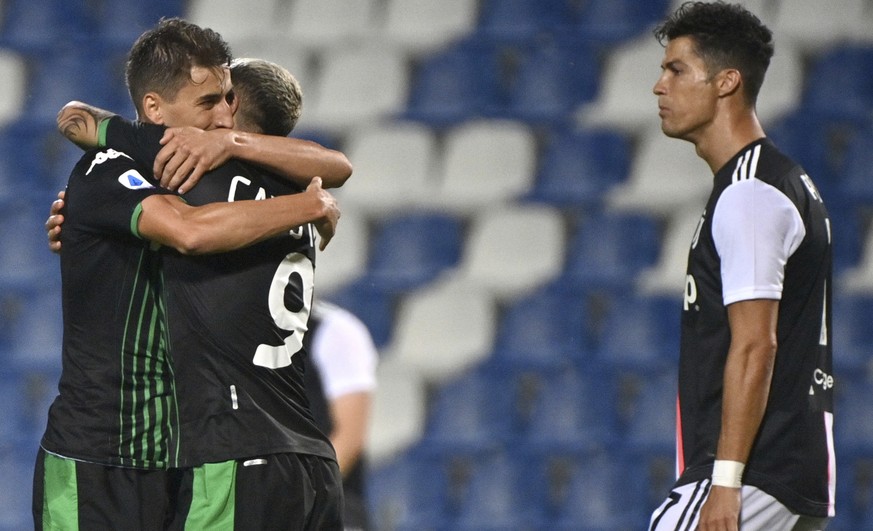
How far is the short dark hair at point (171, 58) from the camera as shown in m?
2.27

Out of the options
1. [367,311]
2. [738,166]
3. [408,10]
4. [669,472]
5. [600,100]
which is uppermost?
[408,10]

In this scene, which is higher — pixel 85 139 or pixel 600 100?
pixel 600 100

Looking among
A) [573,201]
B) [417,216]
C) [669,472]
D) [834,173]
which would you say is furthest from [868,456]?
[417,216]

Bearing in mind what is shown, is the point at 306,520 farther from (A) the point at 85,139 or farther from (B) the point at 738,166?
(B) the point at 738,166

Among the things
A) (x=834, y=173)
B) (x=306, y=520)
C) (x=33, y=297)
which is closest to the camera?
(x=306, y=520)

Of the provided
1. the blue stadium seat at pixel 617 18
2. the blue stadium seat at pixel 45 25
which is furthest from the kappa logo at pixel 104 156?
the blue stadium seat at pixel 45 25

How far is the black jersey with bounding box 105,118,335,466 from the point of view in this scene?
7.02 ft

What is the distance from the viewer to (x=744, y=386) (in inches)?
85.0

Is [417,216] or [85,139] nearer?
[85,139]

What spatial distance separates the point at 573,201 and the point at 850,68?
1192 millimetres

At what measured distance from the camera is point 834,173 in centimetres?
471

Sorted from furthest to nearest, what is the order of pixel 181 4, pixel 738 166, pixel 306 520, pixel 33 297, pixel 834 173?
pixel 181 4
pixel 33 297
pixel 834 173
pixel 738 166
pixel 306 520

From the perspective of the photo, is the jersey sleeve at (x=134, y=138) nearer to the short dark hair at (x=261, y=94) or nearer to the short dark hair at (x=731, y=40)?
the short dark hair at (x=261, y=94)

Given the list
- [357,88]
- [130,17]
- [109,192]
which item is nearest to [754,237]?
[109,192]
